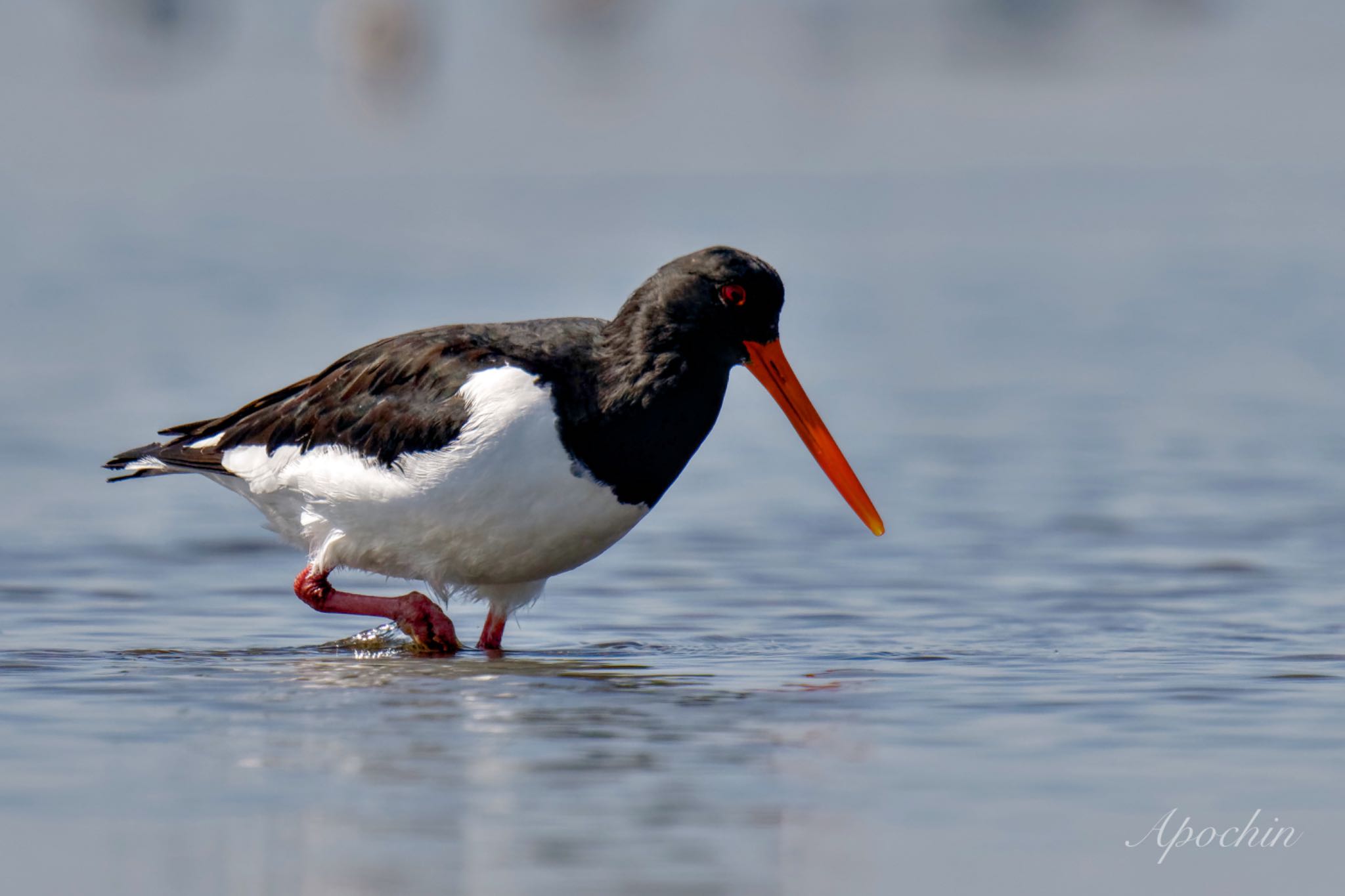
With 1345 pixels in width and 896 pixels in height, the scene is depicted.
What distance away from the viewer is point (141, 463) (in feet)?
26.6

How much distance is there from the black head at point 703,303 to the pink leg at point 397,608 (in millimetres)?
1293

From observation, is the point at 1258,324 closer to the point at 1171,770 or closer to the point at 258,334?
the point at 258,334

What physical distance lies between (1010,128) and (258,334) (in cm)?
1800

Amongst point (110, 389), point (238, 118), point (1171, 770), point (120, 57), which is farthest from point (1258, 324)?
point (120, 57)

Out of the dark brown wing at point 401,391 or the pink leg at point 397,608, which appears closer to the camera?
the dark brown wing at point 401,391

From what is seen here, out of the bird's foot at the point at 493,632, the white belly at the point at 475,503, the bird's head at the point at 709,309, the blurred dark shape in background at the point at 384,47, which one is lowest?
the bird's foot at the point at 493,632

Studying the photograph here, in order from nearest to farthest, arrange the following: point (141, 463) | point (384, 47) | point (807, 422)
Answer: point (807, 422), point (141, 463), point (384, 47)

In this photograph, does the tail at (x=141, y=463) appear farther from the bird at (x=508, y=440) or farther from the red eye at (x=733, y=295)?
the red eye at (x=733, y=295)

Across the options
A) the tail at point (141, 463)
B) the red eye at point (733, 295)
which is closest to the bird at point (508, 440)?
the red eye at point (733, 295)

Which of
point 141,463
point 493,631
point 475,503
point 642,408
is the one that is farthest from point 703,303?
point 141,463

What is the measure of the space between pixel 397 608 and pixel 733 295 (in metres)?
1.68

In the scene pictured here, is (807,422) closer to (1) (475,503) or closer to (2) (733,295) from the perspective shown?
(2) (733,295)

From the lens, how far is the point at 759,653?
731 cm

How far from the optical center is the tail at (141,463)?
805cm
